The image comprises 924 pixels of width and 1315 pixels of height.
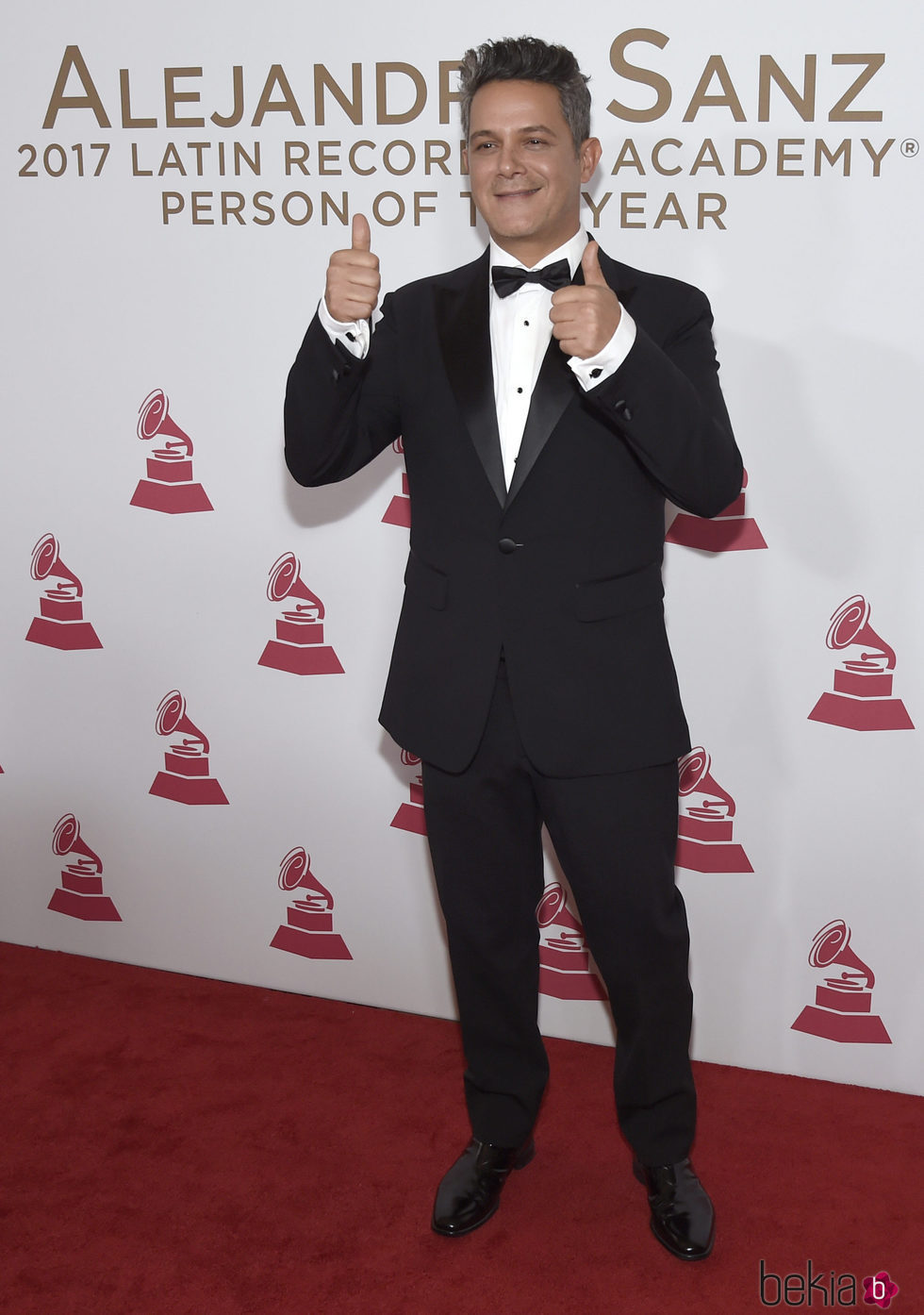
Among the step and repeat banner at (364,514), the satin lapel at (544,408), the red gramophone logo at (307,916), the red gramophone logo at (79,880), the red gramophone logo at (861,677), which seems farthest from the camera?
the red gramophone logo at (79,880)

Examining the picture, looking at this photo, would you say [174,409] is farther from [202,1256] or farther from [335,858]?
[202,1256]

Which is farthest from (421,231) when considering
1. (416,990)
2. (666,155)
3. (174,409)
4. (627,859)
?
(416,990)

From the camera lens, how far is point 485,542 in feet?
5.86

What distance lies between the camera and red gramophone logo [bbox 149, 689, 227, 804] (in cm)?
267

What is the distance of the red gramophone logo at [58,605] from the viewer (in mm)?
2678

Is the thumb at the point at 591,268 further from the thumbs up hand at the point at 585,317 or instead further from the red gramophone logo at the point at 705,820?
the red gramophone logo at the point at 705,820

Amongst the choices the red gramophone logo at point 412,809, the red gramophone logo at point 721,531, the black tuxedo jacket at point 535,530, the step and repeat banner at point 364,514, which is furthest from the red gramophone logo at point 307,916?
the red gramophone logo at point 721,531

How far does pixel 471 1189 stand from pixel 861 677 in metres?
1.08

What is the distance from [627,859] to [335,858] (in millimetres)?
959

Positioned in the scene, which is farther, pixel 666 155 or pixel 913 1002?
pixel 913 1002

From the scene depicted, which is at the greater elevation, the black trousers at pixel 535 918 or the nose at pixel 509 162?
the nose at pixel 509 162

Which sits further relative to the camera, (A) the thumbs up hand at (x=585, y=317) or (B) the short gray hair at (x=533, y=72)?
(B) the short gray hair at (x=533, y=72)

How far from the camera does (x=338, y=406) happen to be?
1.74 meters

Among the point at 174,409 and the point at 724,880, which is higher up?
the point at 174,409
